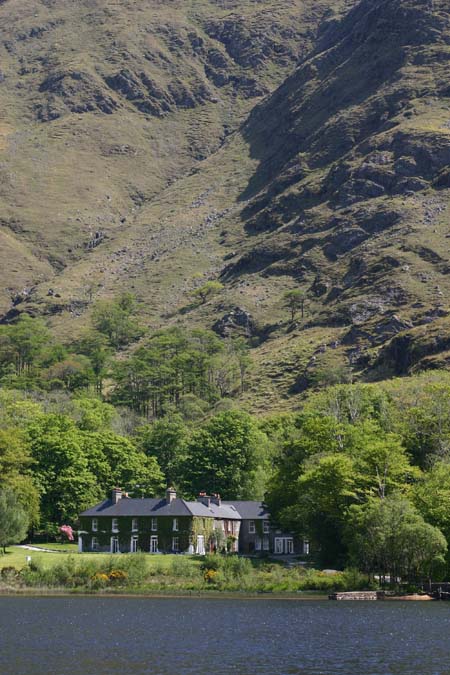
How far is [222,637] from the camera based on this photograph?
205ft

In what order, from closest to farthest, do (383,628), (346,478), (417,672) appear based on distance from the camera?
1. (417,672)
2. (383,628)
3. (346,478)

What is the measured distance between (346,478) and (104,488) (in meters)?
40.7

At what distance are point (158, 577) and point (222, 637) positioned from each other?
113ft

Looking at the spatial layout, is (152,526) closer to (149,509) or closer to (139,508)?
(149,509)

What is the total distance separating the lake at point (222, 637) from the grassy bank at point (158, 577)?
26.3 feet

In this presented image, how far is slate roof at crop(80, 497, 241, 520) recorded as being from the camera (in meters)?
115

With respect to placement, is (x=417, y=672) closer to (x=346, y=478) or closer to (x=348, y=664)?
(x=348, y=664)

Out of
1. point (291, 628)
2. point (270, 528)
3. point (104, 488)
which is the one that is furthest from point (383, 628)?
point (104, 488)

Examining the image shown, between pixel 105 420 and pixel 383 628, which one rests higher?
pixel 105 420

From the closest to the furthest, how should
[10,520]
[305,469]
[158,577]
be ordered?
1. [158,577]
2. [10,520]
3. [305,469]

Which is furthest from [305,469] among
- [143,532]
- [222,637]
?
[222,637]

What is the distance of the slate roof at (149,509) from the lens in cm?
11506

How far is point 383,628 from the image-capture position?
6662cm

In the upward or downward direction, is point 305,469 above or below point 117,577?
above
